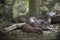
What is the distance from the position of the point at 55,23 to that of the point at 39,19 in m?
0.20

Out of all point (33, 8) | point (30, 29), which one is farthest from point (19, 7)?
point (30, 29)

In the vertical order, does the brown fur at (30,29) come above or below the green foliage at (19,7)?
below

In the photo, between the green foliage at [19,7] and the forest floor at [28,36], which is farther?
the green foliage at [19,7]

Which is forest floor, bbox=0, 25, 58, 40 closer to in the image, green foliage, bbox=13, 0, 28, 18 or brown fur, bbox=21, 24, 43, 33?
brown fur, bbox=21, 24, 43, 33

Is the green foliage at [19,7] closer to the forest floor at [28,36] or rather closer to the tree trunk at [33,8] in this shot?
the tree trunk at [33,8]

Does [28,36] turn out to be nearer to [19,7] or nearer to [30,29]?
[30,29]

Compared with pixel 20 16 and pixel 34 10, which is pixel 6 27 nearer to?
pixel 20 16

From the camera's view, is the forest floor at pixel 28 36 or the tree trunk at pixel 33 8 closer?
the forest floor at pixel 28 36

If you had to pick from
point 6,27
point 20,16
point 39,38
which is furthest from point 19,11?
point 39,38

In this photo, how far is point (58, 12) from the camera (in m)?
2.24

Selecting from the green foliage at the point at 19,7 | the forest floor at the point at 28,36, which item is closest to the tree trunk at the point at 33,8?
the green foliage at the point at 19,7

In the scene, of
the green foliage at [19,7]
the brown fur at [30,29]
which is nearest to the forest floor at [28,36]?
the brown fur at [30,29]

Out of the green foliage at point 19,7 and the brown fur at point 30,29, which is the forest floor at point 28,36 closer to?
the brown fur at point 30,29

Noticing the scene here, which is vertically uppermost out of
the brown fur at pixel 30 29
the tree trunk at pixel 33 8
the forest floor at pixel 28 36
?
the tree trunk at pixel 33 8
